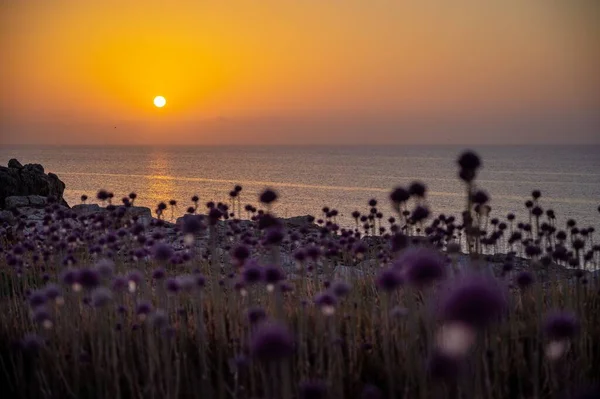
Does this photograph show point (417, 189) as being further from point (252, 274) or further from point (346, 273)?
point (346, 273)

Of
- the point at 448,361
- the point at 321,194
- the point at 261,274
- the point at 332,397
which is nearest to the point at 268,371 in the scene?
the point at 332,397

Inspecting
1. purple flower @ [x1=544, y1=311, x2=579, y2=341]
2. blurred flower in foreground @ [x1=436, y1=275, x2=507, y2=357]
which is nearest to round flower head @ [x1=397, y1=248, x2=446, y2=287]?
blurred flower in foreground @ [x1=436, y1=275, x2=507, y2=357]

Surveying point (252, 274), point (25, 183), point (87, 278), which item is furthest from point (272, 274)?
point (25, 183)

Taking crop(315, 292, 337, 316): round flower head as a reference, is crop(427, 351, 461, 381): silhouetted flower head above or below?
above

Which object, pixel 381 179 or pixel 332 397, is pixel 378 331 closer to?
pixel 332 397

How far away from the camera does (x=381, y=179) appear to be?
90375 mm

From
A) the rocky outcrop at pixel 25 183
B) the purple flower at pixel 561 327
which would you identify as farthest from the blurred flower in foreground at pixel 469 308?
the rocky outcrop at pixel 25 183

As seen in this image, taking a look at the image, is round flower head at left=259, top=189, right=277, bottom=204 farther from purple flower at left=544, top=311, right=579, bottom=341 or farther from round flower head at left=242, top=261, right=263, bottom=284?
purple flower at left=544, top=311, right=579, bottom=341

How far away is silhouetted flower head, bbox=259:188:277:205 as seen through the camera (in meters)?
4.53

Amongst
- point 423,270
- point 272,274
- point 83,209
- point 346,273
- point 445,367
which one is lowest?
point 346,273

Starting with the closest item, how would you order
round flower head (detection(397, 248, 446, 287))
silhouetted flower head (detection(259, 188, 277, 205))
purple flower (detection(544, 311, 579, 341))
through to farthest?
round flower head (detection(397, 248, 446, 287))
purple flower (detection(544, 311, 579, 341))
silhouetted flower head (detection(259, 188, 277, 205))

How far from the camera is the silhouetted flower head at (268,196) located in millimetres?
4527

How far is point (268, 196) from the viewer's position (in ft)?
15.0

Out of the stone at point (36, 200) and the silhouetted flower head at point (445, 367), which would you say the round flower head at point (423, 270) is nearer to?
the silhouetted flower head at point (445, 367)
